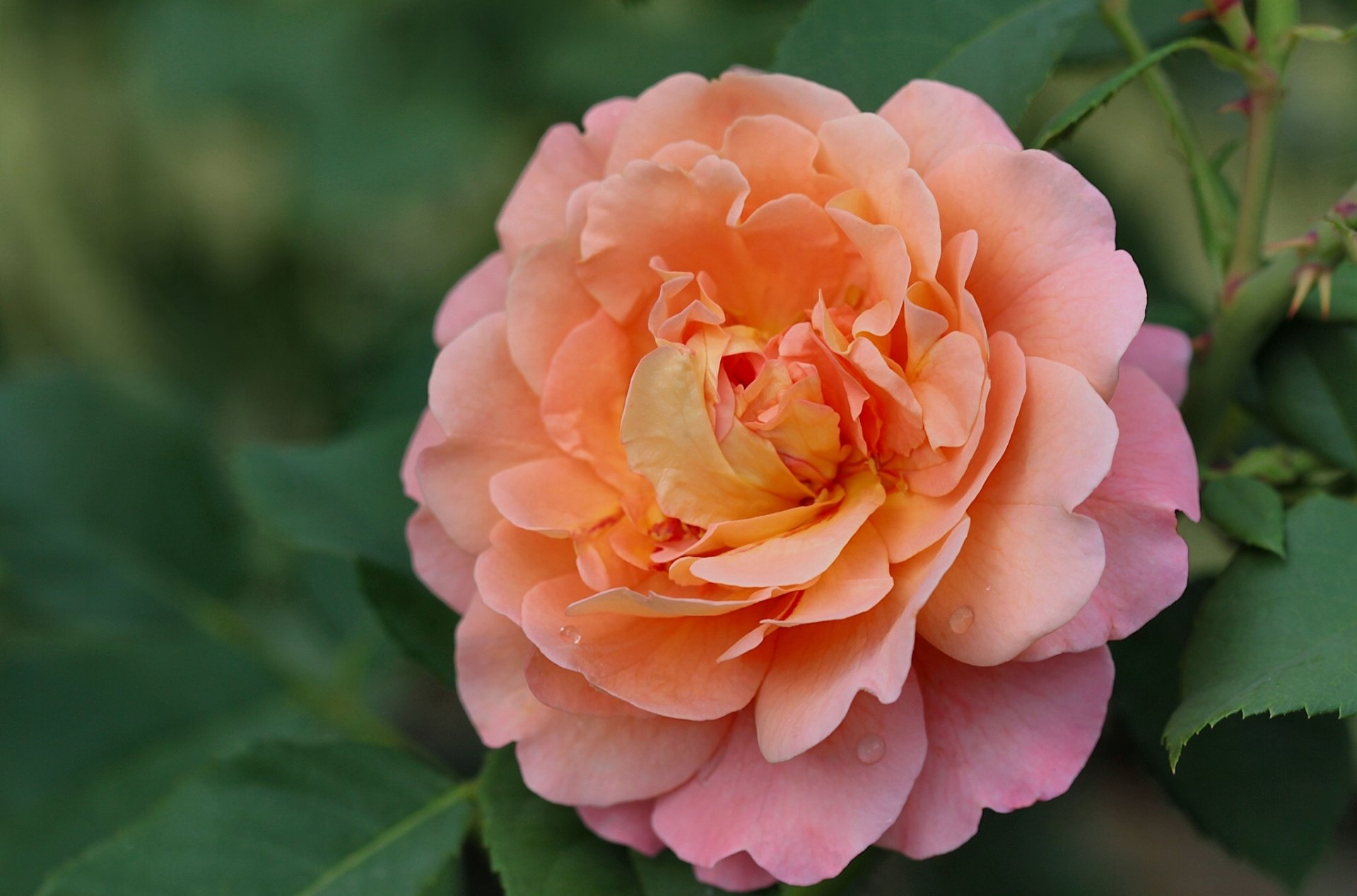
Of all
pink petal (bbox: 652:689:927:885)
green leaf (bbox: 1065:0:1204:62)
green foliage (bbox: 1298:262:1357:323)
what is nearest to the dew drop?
pink petal (bbox: 652:689:927:885)

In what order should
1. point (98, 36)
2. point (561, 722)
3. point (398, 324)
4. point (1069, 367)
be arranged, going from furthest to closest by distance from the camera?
point (98, 36)
point (398, 324)
point (561, 722)
point (1069, 367)

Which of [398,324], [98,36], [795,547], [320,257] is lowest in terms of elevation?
[320,257]

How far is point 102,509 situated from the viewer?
4.20 ft

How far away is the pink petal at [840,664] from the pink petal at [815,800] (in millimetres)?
32

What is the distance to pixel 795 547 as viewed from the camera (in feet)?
1.97

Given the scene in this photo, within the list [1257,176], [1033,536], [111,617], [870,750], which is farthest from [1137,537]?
[111,617]

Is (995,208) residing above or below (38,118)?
above

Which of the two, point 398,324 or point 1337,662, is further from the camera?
point 398,324

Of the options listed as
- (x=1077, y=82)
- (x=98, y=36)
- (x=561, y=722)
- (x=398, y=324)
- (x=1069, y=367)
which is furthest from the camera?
(x=98, y=36)

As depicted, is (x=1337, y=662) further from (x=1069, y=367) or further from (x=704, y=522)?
(x=704, y=522)

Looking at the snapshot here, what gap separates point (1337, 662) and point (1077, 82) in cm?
130

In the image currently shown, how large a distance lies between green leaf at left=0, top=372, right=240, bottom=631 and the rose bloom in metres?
0.73

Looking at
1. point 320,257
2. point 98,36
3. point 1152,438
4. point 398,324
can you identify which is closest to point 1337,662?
point 1152,438

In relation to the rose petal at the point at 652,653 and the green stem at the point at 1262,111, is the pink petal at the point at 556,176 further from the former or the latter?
the green stem at the point at 1262,111
